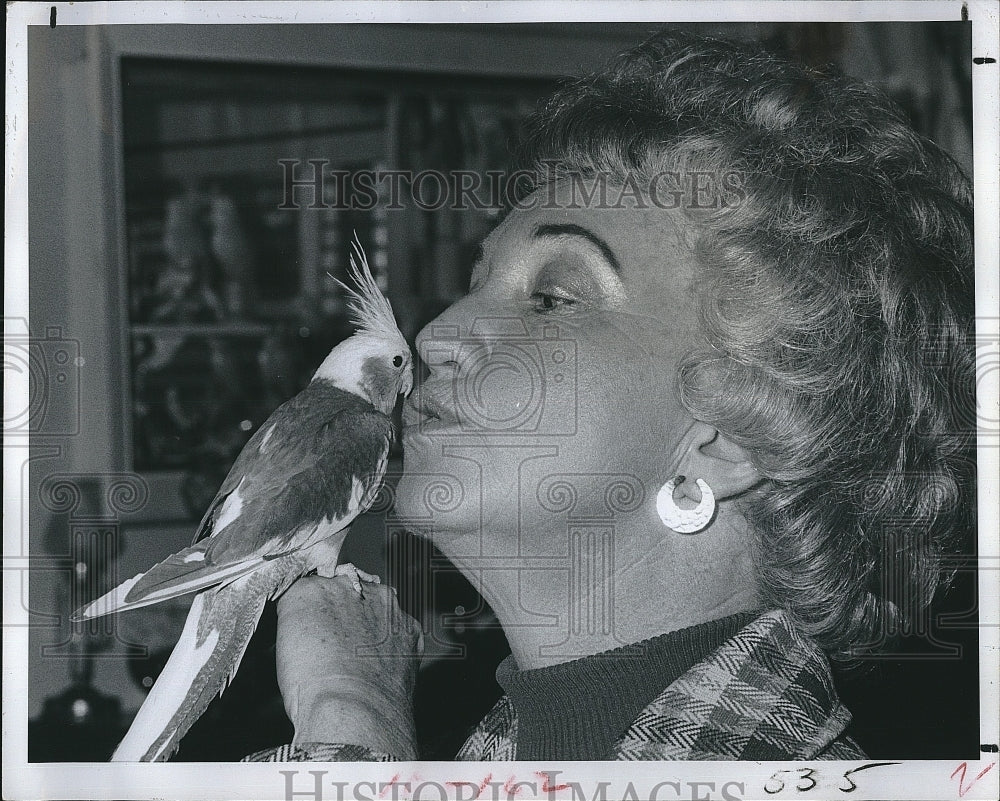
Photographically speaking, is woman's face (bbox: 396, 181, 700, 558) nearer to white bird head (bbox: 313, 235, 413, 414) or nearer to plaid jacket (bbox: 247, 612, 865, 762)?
white bird head (bbox: 313, 235, 413, 414)

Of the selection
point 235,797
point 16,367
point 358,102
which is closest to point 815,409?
point 358,102

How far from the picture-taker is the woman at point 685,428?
99 cm

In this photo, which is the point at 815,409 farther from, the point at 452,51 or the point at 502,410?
the point at 452,51

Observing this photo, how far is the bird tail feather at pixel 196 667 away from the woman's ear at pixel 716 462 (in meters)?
0.52

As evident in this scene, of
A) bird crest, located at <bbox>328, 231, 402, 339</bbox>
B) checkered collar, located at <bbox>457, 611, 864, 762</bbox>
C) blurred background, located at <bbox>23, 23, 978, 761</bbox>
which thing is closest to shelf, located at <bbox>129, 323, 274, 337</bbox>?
blurred background, located at <bbox>23, 23, 978, 761</bbox>

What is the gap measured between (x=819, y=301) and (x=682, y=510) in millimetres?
285

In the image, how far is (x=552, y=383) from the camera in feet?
3.32

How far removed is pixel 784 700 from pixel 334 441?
603 mm

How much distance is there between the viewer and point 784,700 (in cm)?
100

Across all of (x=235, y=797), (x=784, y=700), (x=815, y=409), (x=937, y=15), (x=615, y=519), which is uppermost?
(x=937, y=15)

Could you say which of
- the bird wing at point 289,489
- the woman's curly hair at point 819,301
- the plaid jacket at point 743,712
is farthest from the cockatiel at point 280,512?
the woman's curly hair at point 819,301

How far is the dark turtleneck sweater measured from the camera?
1.01 metres

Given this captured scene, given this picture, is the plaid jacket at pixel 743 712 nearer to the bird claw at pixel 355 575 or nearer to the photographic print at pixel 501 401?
the photographic print at pixel 501 401

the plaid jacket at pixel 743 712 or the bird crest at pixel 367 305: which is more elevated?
the bird crest at pixel 367 305
